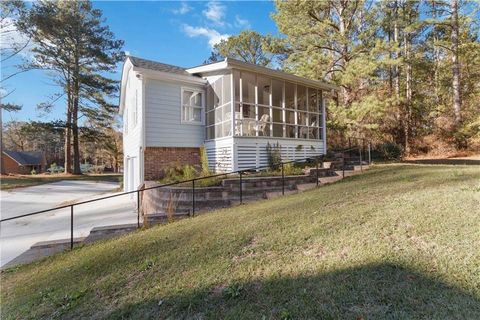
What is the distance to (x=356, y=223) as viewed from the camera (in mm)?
4027

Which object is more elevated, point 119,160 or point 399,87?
point 399,87

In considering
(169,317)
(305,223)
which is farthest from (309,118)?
(169,317)

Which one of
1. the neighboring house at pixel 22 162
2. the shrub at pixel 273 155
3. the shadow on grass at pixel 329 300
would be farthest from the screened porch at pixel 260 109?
the neighboring house at pixel 22 162

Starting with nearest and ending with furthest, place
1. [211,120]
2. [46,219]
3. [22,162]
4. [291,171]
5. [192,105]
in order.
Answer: [291,171]
[46,219]
[211,120]
[192,105]
[22,162]

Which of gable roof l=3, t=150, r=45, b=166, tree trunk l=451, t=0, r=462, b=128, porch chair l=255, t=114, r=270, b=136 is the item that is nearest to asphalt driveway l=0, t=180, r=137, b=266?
porch chair l=255, t=114, r=270, b=136

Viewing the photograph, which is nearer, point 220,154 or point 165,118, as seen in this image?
point 220,154

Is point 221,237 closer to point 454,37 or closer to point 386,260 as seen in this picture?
point 386,260

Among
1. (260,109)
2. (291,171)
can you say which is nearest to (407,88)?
(260,109)

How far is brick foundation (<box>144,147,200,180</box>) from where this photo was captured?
33.4 feet

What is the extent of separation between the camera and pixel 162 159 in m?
10.5

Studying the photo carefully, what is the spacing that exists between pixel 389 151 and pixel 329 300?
15169 mm

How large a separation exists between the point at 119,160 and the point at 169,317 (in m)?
45.8

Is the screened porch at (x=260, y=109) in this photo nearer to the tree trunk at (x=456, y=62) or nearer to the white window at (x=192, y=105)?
the white window at (x=192, y=105)

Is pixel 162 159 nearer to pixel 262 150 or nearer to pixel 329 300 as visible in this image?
pixel 262 150
